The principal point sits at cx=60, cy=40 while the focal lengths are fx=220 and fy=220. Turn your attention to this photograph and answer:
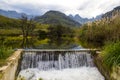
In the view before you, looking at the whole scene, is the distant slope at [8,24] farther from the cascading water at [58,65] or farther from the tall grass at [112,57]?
the tall grass at [112,57]

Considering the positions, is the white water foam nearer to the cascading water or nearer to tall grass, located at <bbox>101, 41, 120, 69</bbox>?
the cascading water

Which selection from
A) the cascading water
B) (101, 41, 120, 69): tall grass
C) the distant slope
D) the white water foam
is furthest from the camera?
the distant slope

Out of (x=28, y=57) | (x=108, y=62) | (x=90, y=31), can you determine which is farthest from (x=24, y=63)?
(x=90, y=31)

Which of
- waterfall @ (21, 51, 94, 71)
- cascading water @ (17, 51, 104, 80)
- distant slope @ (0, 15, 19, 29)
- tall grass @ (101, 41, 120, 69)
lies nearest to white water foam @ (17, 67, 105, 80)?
cascading water @ (17, 51, 104, 80)

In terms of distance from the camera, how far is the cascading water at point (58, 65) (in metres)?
12.5

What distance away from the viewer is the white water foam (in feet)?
39.0

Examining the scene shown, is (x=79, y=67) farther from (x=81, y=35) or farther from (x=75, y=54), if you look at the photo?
(x=81, y=35)

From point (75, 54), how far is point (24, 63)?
11.2ft

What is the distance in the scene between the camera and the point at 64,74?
1265cm

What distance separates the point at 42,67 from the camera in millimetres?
13820

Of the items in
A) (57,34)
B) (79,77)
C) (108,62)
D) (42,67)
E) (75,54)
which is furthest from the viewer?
(57,34)

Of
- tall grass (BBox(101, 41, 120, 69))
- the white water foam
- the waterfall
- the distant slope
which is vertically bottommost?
the white water foam

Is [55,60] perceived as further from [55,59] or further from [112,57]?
[112,57]

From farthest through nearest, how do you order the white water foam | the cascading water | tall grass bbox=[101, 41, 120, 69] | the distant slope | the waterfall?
1. the distant slope
2. the waterfall
3. the cascading water
4. the white water foam
5. tall grass bbox=[101, 41, 120, 69]
